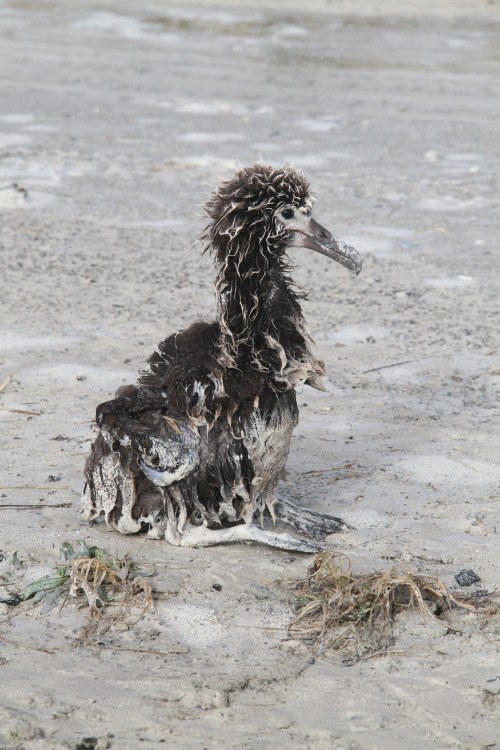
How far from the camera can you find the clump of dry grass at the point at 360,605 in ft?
14.3

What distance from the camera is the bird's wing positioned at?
193 inches

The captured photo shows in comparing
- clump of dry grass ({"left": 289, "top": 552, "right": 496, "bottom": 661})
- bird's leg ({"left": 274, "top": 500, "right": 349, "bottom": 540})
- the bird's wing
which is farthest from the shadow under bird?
clump of dry grass ({"left": 289, "top": 552, "right": 496, "bottom": 661})

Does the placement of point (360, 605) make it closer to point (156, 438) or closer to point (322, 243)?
point (156, 438)

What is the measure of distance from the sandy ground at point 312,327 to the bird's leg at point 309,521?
15 cm

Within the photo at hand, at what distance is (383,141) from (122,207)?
3.61 m

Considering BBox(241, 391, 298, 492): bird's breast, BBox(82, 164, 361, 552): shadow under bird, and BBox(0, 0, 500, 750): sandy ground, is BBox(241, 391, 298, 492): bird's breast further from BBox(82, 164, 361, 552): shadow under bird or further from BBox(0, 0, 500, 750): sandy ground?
BBox(0, 0, 500, 750): sandy ground

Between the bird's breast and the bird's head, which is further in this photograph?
the bird's breast

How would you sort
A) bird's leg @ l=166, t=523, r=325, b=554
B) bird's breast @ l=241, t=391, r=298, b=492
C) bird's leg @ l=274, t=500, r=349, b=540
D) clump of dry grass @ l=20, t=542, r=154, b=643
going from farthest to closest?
bird's leg @ l=274, t=500, r=349, b=540 < bird's leg @ l=166, t=523, r=325, b=554 < bird's breast @ l=241, t=391, r=298, b=492 < clump of dry grass @ l=20, t=542, r=154, b=643

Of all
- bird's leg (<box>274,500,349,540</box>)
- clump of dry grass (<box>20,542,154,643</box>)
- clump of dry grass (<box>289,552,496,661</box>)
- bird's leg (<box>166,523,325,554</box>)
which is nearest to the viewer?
clump of dry grass (<box>289,552,496,661</box>)

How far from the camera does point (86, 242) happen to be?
376 inches

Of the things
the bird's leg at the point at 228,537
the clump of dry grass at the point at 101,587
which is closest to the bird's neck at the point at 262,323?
the bird's leg at the point at 228,537

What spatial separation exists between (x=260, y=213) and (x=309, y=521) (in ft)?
4.97

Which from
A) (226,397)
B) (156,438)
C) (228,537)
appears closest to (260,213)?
(226,397)

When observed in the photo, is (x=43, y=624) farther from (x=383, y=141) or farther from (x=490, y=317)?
(x=383, y=141)
